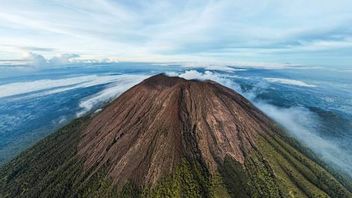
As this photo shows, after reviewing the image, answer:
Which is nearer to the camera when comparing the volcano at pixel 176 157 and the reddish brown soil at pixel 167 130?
the volcano at pixel 176 157

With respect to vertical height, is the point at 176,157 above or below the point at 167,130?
below

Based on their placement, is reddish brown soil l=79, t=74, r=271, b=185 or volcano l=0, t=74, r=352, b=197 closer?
volcano l=0, t=74, r=352, b=197

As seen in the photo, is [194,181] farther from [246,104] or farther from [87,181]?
[246,104]

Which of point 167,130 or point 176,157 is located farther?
point 167,130

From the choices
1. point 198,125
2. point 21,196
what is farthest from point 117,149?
point 21,196
